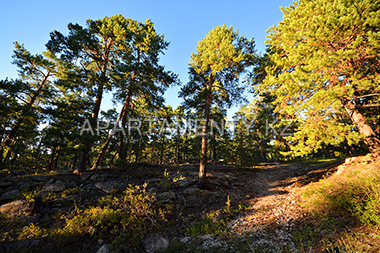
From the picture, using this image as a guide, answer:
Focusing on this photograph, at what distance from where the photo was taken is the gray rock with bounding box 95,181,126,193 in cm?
876

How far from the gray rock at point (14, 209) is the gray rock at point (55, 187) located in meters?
1.48

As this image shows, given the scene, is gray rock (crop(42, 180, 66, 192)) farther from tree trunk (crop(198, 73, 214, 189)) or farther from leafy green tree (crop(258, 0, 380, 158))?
leafy green tree (crop(258, 0, 380, 158))

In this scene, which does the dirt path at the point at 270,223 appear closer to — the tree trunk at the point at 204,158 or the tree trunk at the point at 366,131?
the tree trunk at the point at 204,158

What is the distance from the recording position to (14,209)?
21.8 feet

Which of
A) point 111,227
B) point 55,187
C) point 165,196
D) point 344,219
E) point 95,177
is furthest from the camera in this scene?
point 95,177

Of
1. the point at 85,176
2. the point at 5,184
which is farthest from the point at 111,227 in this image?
the point at 5,184

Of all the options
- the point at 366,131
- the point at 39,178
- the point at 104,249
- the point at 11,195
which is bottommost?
the point at 104,249

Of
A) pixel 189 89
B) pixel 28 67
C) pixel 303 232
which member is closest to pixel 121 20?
pixel 189 89

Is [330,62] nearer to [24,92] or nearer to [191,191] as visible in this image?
[191,191]

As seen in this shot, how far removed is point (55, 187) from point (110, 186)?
3.28m

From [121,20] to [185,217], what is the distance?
17.7 metres

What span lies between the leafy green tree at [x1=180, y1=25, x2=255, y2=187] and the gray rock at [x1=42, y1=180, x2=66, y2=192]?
354 inches

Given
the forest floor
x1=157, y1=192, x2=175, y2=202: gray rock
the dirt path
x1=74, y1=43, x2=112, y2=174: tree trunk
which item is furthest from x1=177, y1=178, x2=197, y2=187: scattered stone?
x1=74, y1=43, x2=112, y2=174: tree trunk

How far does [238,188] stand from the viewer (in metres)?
10.4
